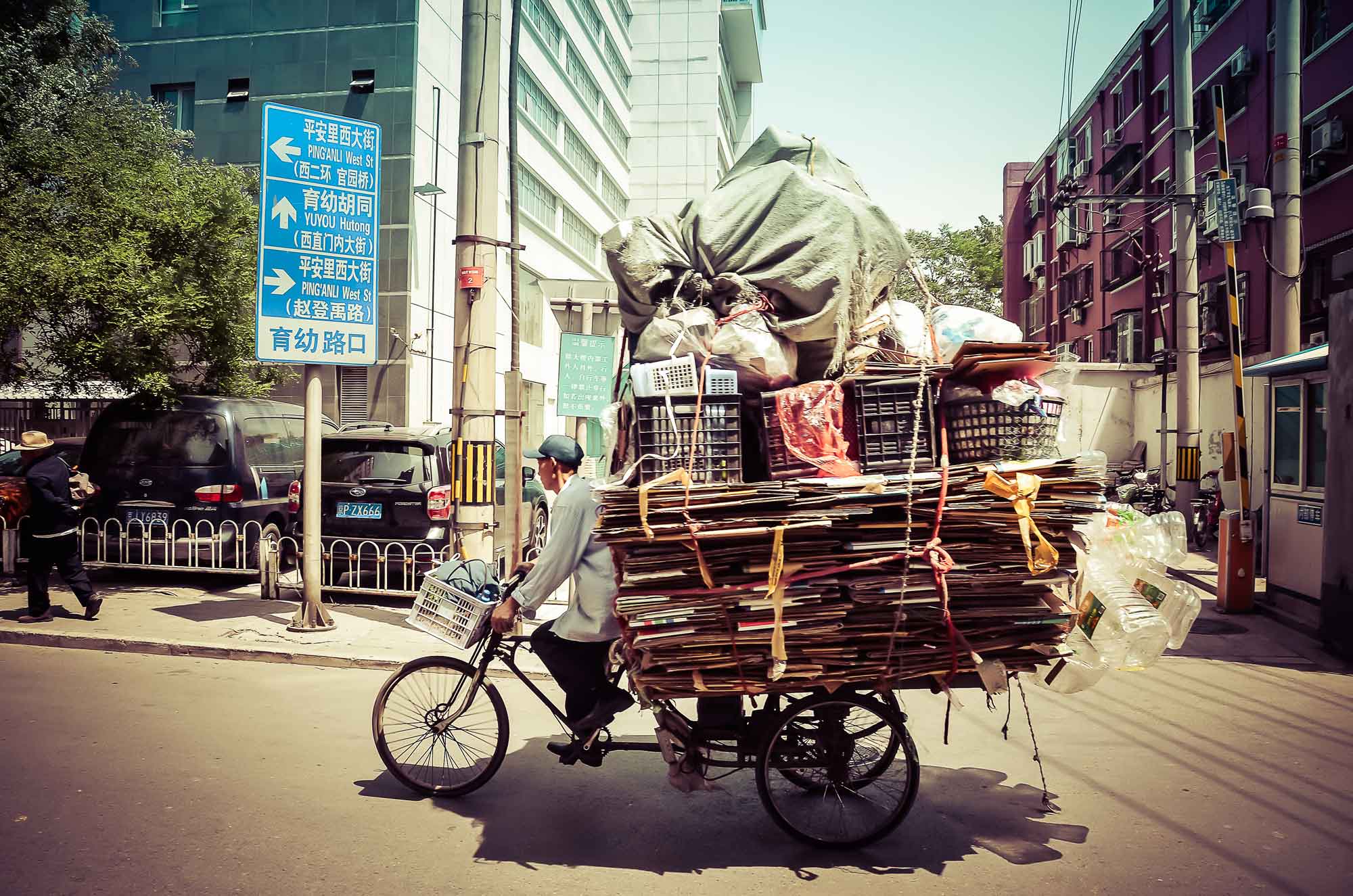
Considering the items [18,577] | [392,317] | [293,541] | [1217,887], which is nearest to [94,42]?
[392,317]

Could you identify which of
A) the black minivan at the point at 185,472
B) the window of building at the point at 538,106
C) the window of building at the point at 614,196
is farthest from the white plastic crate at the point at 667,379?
the window of building at the point at 614,196

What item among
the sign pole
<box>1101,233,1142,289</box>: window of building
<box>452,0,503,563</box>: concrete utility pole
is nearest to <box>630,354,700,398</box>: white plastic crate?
<box>452,0,503,563</box>: concrete utility pole

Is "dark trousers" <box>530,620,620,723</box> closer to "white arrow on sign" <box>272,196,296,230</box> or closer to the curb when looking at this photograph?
the curb

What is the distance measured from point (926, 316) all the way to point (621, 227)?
152 cm

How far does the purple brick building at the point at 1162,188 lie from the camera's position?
18.4 m

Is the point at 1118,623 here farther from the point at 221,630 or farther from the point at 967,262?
the point at 967,262

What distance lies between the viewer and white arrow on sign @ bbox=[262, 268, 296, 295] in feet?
26.2

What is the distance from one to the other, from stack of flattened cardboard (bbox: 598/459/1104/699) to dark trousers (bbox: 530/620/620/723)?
47cm

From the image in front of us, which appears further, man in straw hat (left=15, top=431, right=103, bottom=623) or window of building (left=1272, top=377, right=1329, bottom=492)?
window of building (left=1272, top=377, right=1329, bottom=492)

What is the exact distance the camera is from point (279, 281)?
8.02 metres

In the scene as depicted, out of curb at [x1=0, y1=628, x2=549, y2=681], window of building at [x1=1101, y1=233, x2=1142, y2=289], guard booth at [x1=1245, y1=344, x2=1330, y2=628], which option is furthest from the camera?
window of building at [x1=1101, y1=233, x2=1142, y2=289]

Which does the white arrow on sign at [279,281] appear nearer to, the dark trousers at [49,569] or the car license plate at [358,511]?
the car license plate at [358,511]

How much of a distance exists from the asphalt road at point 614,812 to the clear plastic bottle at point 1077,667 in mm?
673

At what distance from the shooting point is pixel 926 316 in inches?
169
